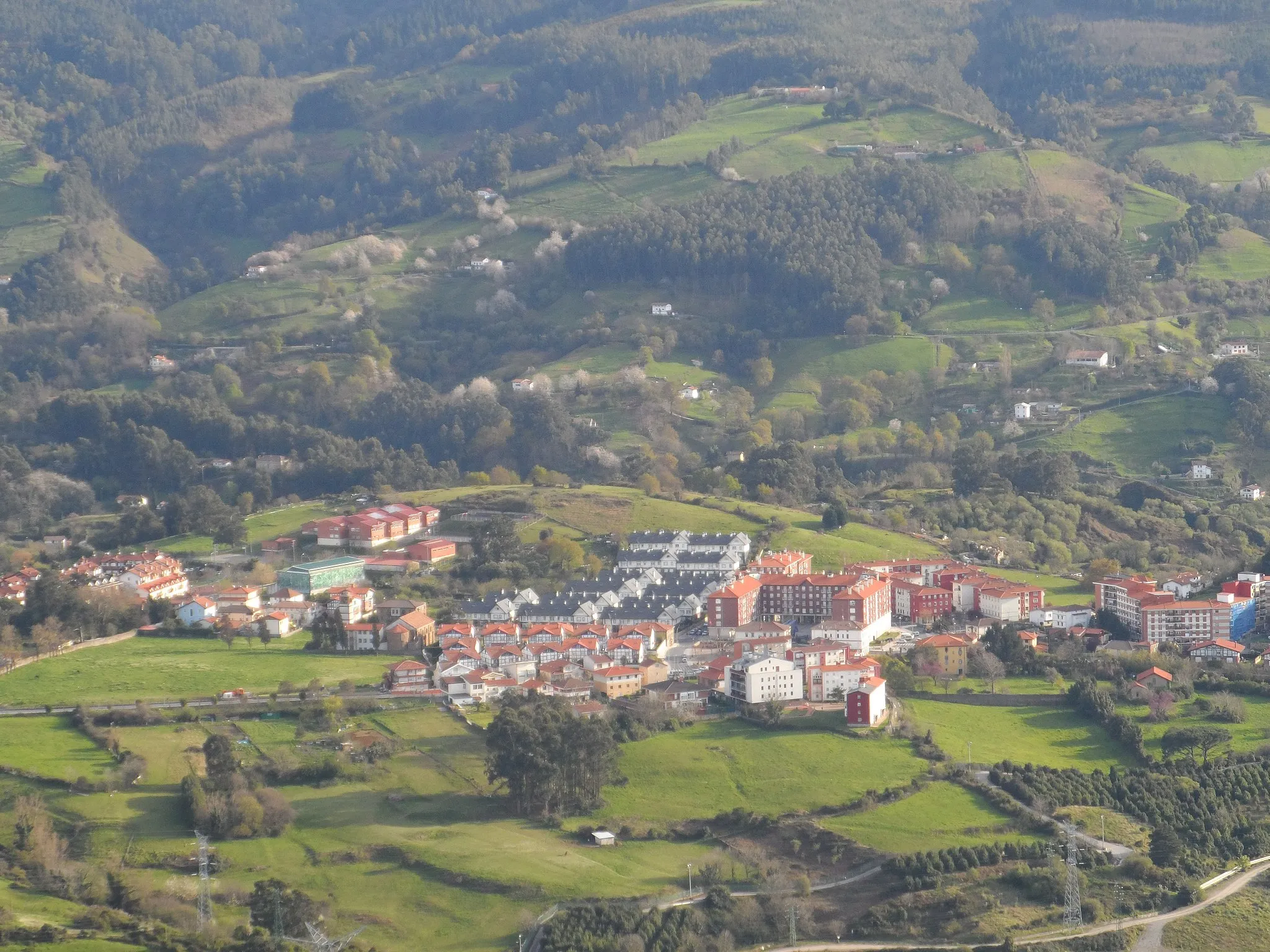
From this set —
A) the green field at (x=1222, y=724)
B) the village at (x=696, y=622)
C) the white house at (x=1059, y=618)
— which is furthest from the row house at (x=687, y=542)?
the green field at (x=1222, y=724)

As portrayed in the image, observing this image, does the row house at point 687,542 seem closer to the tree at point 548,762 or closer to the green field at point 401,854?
the green field at point 401,854

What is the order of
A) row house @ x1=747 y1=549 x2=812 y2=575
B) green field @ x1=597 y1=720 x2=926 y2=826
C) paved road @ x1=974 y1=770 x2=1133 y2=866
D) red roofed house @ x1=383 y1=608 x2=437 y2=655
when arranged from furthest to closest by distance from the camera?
1. row house @ x1=747 y1=549 x2=812 y2=575
2. red roofed house @ x1=383 y1=608 x2=437 y2=655
3. green field @ x1=597 y1=720 x2=926 y2=826
4. paved road @ x1=974 y1=770 x2=1133 y2=866

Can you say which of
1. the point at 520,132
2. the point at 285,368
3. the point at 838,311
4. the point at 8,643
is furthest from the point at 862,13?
the point at 8,643

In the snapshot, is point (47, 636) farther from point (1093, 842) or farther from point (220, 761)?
point (1093, 842)

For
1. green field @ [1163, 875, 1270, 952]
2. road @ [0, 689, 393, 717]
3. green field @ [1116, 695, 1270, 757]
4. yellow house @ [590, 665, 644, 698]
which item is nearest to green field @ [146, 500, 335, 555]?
road @ [0, 689, 393, 717]

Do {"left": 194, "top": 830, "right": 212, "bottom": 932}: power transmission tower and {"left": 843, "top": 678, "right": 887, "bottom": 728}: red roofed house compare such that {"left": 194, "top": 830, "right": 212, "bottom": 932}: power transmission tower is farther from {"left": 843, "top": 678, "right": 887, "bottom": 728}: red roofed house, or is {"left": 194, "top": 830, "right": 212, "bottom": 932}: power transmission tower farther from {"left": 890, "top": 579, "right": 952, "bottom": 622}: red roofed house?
{"left": 890, "top": 579, "right": 952, "bottom": 622}: red roofed house

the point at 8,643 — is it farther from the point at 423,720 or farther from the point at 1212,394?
the point at 1212,394
